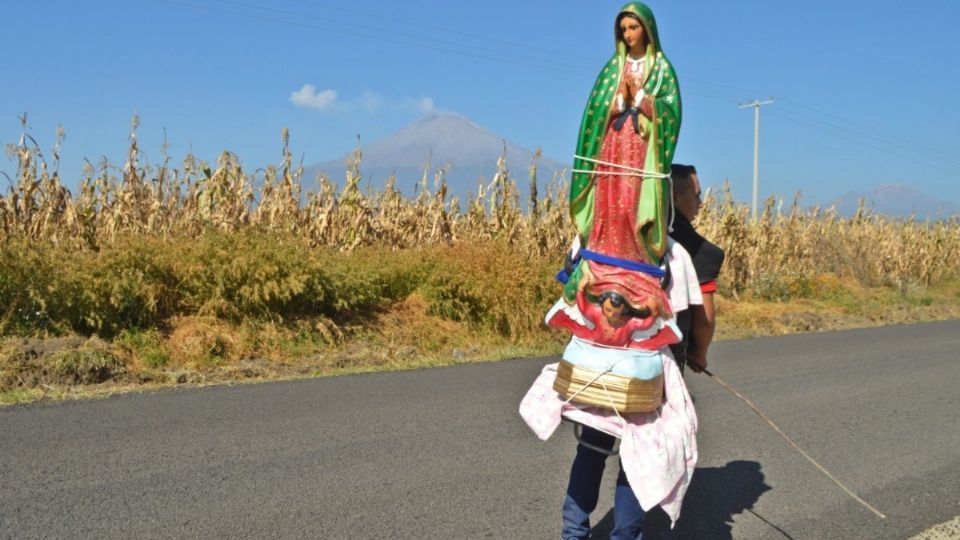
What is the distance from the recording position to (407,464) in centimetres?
562

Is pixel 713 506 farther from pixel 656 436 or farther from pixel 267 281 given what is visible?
pixel 267 281

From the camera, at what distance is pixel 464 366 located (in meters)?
9.65

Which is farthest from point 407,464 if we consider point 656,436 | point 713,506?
point 656,436

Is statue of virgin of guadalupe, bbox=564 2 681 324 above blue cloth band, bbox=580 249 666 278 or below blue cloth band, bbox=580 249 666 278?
above

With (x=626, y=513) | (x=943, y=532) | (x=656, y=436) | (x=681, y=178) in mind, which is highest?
(x=681, y=178)

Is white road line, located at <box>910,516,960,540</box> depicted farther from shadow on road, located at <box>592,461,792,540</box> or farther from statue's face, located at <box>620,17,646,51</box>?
statue's face, located at <box>620,17,646,51</box>

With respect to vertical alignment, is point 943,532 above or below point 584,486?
below

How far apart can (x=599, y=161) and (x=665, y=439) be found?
3.59ft

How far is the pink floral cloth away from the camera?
132 inches

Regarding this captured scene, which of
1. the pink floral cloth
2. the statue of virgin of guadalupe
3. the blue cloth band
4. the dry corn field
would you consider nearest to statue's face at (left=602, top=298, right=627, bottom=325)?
the statue of virgin of guadalupe

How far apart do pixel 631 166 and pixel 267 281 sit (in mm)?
7509

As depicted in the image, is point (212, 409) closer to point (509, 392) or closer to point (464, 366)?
point (509, 392)

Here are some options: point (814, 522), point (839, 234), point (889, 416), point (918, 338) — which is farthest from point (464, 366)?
point (839, 234)

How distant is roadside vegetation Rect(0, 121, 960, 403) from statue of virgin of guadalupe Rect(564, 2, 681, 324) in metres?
5.71
